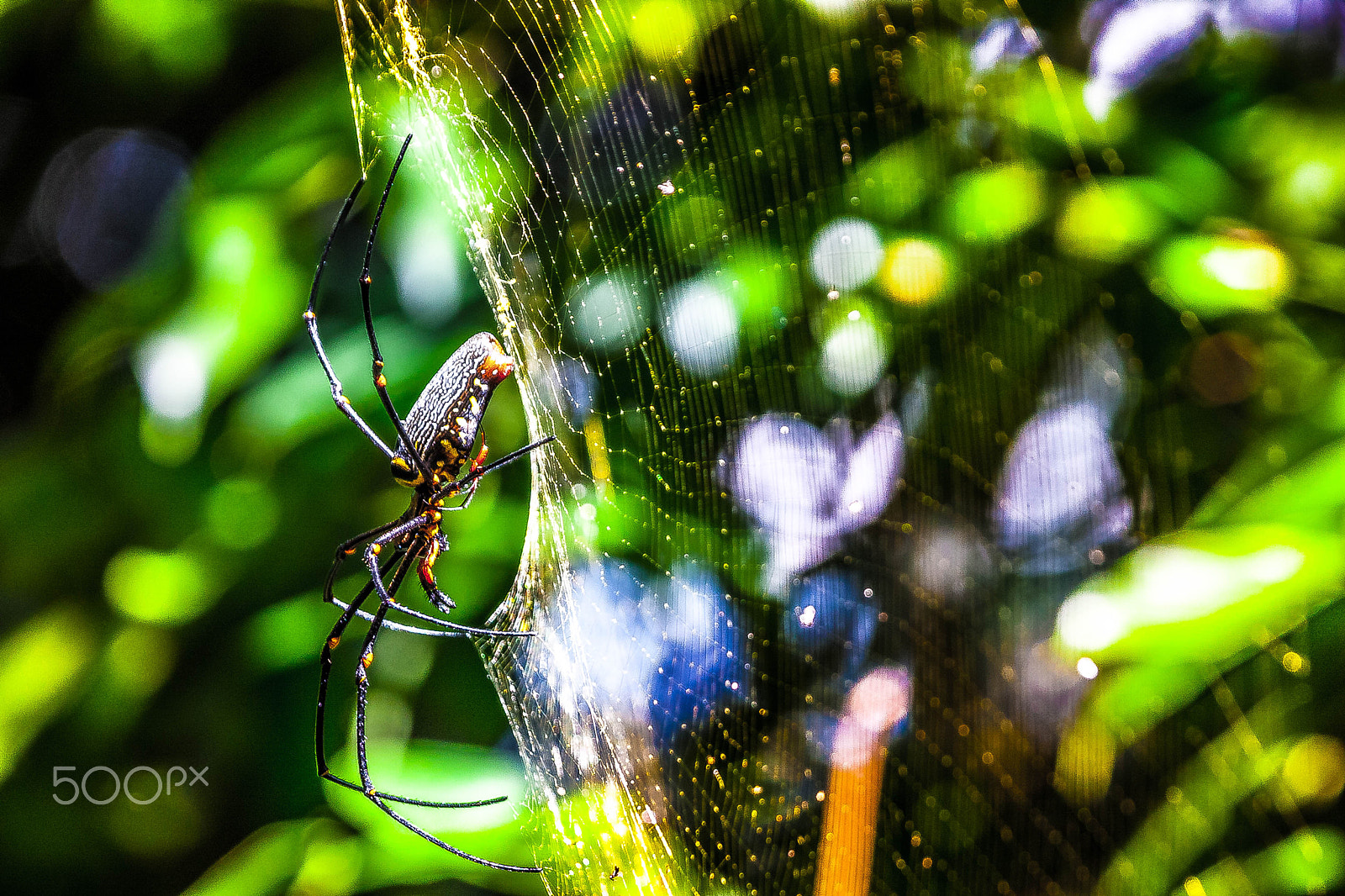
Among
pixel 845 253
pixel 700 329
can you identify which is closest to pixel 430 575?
pixel 700 329

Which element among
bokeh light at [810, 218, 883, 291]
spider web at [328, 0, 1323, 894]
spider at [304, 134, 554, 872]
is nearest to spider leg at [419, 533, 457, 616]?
spider at [304, 134, 554, 872]

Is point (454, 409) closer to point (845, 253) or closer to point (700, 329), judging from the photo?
point (700, 329)

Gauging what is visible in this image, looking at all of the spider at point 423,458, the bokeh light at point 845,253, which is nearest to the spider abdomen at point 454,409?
the spider at point 423,458

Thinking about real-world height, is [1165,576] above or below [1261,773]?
above

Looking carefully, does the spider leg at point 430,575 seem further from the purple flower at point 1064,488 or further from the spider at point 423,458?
the purple flower at point 1064,488

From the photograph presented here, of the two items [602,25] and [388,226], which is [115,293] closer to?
[388,226]

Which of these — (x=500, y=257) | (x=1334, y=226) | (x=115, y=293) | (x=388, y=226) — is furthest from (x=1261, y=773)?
(x=115, y=293)

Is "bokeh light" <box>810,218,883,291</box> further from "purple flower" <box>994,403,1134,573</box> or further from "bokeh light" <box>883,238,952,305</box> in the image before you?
"purple flower" <box>994,403,1134,573</box>
